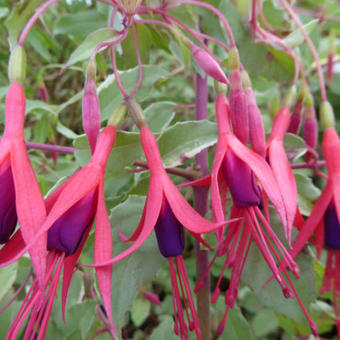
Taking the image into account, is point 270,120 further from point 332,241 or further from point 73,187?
point 73,187

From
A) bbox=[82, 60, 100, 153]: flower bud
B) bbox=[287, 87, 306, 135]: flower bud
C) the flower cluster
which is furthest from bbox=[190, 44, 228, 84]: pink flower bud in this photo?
bbox=[287, 87, 306, 135]: flower bud

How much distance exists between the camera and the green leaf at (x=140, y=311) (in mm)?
868

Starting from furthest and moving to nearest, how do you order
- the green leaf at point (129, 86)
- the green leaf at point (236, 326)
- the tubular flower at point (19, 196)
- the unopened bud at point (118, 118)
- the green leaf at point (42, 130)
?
the green leaf at point (42, 130) < the green leaf at point (236, 326) < the green leaf at point (129, 86) < the unopened bud at point (118, 118) < the tubular flower at point (19, 196)

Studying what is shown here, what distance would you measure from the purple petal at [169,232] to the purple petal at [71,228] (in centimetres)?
6

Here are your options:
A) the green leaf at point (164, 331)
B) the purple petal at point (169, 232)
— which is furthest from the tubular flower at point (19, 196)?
the green leaf at point (164, 331)

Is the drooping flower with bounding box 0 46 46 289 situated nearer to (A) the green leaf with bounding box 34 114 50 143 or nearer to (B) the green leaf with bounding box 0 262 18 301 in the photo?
(B) the green leaf with bounding box 0 262 18 301

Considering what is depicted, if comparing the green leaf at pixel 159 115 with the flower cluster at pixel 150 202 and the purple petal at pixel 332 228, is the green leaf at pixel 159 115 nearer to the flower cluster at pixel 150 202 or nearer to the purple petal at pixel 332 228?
the flower cluster at pixel 150 202

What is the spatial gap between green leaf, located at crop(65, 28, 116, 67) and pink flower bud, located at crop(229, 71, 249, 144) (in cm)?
15

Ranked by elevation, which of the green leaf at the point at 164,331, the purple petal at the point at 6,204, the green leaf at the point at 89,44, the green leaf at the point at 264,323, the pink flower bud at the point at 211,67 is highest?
the green leaf at the point at 89,44

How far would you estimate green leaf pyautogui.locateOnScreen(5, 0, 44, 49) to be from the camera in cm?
44

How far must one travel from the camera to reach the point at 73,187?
329 millimetres

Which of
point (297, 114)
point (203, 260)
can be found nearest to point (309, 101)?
point (297, 114)

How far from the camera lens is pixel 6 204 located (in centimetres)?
33

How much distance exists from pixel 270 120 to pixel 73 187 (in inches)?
29.4
